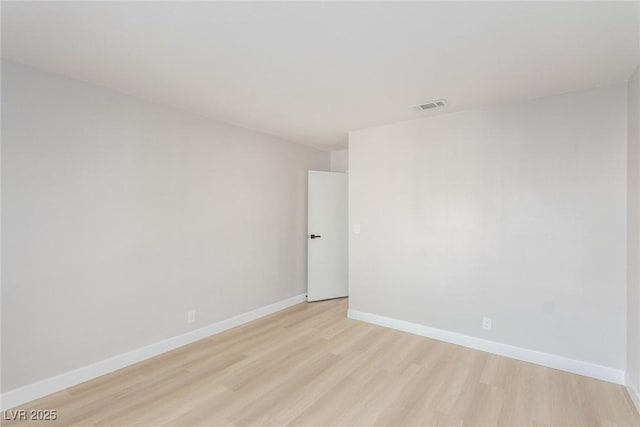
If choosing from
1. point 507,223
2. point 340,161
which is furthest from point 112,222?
point 507,223

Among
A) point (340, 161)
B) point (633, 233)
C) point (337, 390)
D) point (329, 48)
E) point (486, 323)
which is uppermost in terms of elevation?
point (329, 48)

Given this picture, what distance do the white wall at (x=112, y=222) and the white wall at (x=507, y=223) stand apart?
5.63 feet

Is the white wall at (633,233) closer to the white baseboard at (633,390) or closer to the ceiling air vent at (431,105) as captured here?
the white baseboard at (633,390)


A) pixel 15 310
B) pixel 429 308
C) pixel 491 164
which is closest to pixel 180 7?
→ pixel 15 310

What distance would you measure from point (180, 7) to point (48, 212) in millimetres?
1857

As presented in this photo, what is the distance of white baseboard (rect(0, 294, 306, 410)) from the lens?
2170 mm

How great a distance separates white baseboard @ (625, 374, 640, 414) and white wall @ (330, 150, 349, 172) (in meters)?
4.00

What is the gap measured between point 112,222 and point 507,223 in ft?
11.9

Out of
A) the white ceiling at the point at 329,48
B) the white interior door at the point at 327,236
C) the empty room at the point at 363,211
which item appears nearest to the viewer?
the white ceiling at the point at 329,48

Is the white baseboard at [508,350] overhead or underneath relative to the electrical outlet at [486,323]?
underneath

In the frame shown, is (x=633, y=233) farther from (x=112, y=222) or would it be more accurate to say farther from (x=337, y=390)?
(x=112, y=222)

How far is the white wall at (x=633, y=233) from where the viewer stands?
2.20m

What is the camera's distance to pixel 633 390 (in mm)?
2252

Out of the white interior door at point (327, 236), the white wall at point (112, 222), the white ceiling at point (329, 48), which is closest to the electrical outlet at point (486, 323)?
the white ceiling at point (329, 48)
